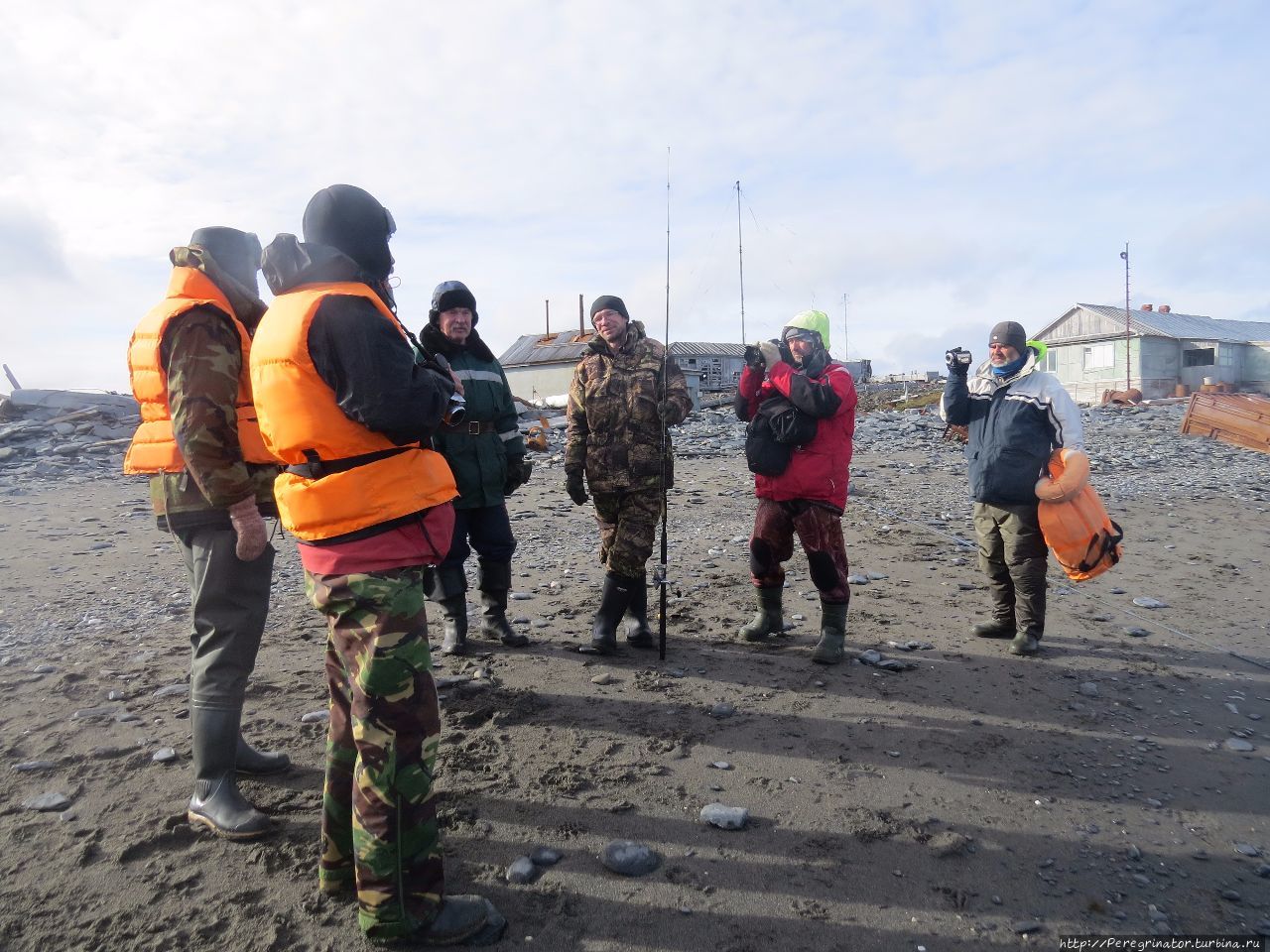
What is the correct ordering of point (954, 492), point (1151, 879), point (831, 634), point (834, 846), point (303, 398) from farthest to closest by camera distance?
point (954, 492) → point (831, 634) → point (834, 846) → point (1151, 879) → point (303, 398)

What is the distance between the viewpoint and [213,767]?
10.00 feet

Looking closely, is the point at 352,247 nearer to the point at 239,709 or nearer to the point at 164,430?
the point at 164,430

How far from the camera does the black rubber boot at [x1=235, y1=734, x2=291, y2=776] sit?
3439 millimetres

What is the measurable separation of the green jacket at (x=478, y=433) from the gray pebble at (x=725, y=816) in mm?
2560

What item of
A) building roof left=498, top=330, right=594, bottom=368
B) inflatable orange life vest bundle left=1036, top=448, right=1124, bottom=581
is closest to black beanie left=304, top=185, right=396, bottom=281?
inflatable orange life vest bundle left=1036, top=448, right=1124, bottom=581

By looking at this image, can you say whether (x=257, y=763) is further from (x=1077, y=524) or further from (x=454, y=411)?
(x=1077, y=524)

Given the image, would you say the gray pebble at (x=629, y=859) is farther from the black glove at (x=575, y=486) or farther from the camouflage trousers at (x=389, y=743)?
the black glove at (x=575, y=486)

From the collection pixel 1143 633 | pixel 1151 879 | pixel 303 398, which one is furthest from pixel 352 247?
pixel 1143 633

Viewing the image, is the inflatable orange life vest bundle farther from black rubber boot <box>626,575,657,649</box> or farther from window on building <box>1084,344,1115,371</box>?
window on building <box>1084,344,1115,371</box>

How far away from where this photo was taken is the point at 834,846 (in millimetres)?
2939

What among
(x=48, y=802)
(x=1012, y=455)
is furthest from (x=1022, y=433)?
(x=48, y=802)

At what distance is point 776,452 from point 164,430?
333cm

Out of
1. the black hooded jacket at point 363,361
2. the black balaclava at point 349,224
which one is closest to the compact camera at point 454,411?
the black hooded jacket at point 363,361

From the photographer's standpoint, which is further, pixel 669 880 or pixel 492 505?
pixel 492 505
